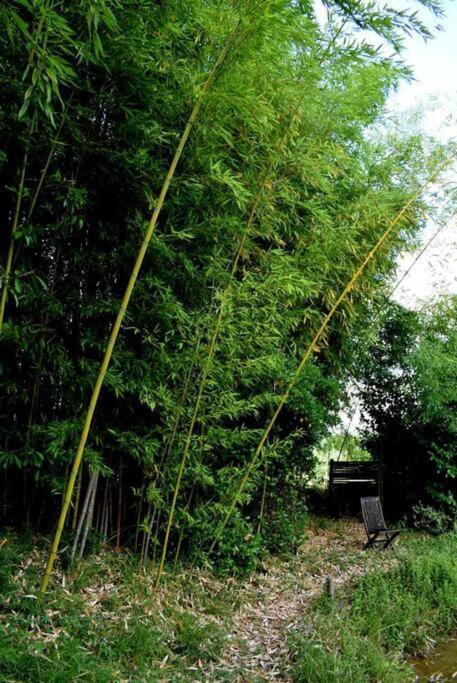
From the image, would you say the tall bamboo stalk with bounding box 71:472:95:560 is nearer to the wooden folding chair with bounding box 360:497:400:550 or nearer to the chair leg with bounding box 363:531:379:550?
the wooden folding chair with bounding box 360:497:400:550

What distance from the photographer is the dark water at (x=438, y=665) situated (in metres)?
3.22

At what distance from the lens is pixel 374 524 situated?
17.9 feet

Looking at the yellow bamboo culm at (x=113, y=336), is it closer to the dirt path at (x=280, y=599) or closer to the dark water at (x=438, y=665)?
the dirt path at (x=280, y=599)

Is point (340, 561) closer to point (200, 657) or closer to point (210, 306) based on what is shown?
point (200, 657)

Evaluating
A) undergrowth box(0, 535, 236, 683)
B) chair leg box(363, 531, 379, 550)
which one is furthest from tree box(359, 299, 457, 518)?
undergrowth box(0, 535, 236, 683)

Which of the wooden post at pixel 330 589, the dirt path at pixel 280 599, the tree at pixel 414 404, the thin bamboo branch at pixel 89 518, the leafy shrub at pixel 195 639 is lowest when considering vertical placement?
the dirt path at pixel 280 599

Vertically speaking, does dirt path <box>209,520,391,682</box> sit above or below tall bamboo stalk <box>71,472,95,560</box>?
below

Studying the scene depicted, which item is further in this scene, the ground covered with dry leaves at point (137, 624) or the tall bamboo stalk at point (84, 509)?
the tall bamboo stalk at point (84, 509)

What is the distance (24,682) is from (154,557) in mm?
1606

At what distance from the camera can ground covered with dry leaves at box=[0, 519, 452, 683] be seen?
2.45m

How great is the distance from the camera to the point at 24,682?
7.16 feet

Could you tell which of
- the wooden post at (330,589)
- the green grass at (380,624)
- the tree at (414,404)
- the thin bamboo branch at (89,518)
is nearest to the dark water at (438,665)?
the green grass at (380,624)

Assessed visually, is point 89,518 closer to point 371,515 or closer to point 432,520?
point 371,515

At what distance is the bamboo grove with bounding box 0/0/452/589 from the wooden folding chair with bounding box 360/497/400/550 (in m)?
1.49
